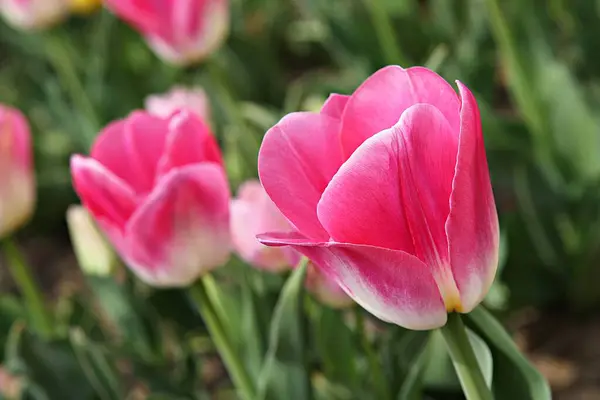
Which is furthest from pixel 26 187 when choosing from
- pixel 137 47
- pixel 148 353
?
pixel 137 47

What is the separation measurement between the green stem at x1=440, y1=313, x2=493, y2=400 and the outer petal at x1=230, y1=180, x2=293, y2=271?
0.25 metres

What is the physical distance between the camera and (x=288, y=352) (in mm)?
767

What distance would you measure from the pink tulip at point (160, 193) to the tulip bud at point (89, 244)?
0.87ft

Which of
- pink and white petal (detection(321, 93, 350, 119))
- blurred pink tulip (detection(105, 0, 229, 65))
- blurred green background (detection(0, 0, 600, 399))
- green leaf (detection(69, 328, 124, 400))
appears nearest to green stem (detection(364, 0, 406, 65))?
blurred green background (detection(0, 0, 600, 399))

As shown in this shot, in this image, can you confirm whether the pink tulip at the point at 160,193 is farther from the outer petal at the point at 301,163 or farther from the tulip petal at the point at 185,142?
the outer petal at the point at 301,163

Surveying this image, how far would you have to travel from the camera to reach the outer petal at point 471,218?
17.1 inches

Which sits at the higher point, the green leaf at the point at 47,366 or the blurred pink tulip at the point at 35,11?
the blurred pink tulip at the point at 35,11

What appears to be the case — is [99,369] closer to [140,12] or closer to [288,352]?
[288,352]

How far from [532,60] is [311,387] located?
603 millimetres

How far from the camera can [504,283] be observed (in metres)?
1.15

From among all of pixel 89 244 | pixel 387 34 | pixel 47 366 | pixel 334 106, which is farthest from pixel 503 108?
pixel 334 106

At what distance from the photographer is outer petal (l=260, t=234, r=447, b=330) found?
0.45 metres

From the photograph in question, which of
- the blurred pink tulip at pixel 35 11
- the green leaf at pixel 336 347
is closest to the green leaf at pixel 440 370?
the green leaf at pixel 336 347

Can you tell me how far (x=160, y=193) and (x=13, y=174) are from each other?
326 millimetres
